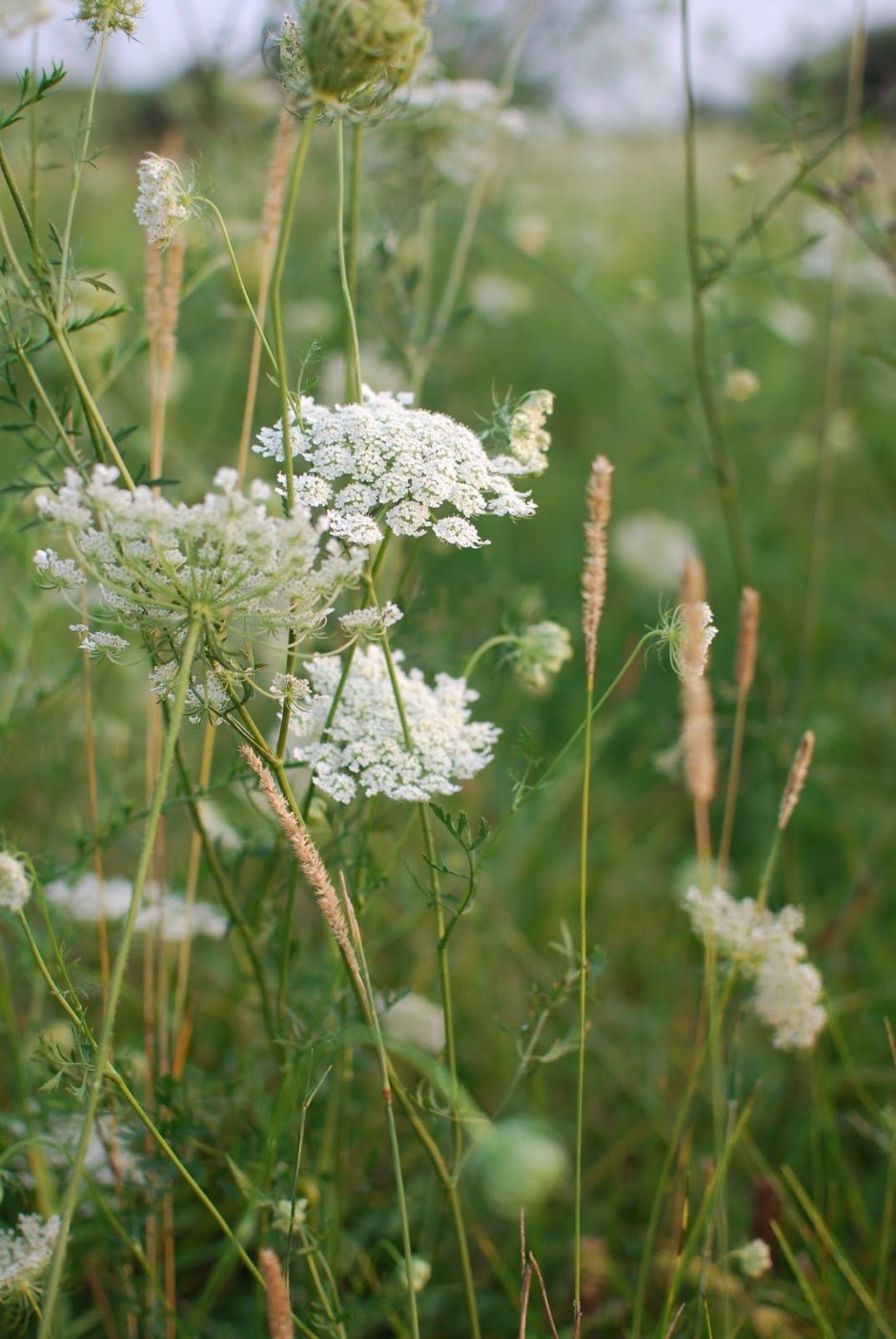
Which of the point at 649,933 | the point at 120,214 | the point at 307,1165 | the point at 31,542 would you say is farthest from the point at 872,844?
the point at 120,214

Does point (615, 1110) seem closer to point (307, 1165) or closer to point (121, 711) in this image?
point (307, 1165)

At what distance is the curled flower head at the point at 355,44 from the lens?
1.04m

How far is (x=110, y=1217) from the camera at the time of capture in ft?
4.29

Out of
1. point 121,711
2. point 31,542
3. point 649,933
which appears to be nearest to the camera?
point 31,542

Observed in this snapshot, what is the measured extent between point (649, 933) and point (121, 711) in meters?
1.60

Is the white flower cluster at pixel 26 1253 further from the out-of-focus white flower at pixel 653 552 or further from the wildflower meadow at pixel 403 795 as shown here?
the out-of-focus white flower at pixel 653 552

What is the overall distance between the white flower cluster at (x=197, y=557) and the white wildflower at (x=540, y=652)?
1.62 ft

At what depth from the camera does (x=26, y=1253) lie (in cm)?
Answer: 131

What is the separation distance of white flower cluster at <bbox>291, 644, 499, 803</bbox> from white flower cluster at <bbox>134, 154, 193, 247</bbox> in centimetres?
49

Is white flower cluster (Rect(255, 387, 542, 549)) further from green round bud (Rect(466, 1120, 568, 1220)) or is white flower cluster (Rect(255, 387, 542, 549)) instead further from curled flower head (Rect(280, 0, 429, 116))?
green round bud (Rect(466, 1120, 568, 1220))

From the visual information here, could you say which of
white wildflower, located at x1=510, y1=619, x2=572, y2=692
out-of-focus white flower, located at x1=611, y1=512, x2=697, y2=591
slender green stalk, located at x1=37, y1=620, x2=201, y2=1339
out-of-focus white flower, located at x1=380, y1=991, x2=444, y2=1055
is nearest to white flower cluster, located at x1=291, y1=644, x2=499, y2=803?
white wildflower, located at x1=510, y1=619, x2=572, y2=692

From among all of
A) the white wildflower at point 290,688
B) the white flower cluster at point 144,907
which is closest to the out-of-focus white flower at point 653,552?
the white flower cluster at point 144,907

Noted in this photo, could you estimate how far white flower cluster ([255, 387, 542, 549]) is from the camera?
119 centimetres

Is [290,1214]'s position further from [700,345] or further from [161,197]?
[700,345]
